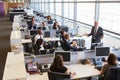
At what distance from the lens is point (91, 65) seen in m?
4.81

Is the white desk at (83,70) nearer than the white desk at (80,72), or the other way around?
the white desk at (80,72)

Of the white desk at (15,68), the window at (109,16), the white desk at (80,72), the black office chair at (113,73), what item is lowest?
the white desk at (80,72)

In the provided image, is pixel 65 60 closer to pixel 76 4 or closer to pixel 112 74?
pixel 112 74

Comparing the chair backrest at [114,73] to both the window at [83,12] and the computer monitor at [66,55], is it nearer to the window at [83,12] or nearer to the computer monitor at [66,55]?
the computer monitor at [66,55]

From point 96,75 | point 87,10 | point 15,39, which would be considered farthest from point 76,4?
point 96,75

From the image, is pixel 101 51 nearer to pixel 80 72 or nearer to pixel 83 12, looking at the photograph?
pixel 80 72

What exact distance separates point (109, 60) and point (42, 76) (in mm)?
1470

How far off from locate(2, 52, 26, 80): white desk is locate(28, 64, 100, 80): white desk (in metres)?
0.50

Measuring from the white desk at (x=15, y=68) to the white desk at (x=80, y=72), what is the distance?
498 mm

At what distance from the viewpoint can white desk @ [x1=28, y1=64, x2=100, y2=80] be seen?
411 cm

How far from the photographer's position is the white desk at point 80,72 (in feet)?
13.5

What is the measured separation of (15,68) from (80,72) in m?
1.56

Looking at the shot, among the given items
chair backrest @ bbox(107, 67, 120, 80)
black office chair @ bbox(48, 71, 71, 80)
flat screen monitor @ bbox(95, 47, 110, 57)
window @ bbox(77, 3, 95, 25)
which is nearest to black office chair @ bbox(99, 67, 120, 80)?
chair backrest @ bbox(107, 67, 120, 80)

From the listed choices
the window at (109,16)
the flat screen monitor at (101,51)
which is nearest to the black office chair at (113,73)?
the flat screen monitor at (101,51)
